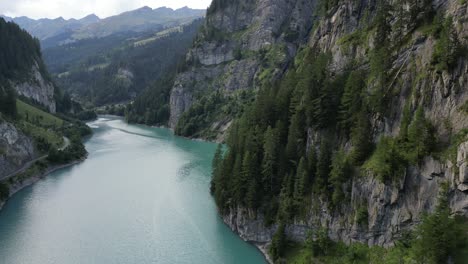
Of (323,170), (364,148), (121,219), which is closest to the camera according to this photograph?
(364,148)

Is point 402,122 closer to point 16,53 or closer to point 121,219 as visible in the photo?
point 121,219

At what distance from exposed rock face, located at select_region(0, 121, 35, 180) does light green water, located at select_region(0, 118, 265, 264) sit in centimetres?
627

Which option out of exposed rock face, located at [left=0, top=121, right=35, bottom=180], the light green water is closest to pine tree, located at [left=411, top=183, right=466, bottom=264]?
the light green water

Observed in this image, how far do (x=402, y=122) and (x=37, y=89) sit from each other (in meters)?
159

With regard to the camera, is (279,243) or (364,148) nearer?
(364,148)

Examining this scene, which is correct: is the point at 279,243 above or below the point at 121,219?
above

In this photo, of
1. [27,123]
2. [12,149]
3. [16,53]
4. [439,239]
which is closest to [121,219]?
[12,149]

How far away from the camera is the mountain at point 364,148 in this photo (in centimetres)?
3706

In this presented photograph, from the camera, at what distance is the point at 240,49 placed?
591 feet

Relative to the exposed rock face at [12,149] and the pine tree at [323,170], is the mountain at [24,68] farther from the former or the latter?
the pine tree at [323,170]

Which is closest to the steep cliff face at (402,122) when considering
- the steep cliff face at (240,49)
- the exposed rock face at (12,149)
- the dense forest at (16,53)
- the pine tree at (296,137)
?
the pine tree at (296,137)

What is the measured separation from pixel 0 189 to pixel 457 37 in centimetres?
7361

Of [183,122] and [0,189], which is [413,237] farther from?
[183,122]

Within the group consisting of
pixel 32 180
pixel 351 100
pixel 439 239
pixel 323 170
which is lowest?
pixel 32 180
